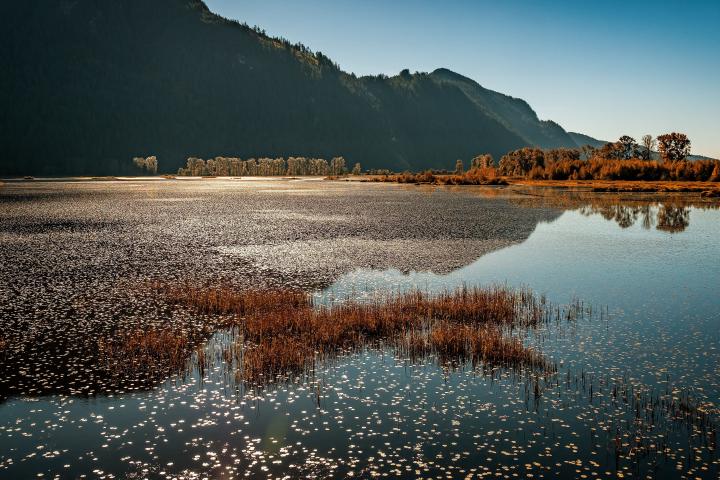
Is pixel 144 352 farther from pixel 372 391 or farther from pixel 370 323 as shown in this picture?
pixel 370 323

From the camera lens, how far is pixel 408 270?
34.7 metres

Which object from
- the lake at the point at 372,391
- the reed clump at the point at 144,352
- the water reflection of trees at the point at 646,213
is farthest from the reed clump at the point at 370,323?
the water reflection of trees at the point at 646,213

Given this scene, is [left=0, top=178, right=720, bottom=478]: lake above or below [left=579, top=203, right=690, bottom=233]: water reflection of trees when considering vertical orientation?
below

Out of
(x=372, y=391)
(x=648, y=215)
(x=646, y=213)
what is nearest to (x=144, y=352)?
(x=372, y=391)

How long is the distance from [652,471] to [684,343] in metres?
10.4

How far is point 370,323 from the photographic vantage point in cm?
2214

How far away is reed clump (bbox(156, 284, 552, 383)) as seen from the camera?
18656 millimetres

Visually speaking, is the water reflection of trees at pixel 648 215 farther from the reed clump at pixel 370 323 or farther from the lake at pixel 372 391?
the reed clump at pixel 370 323

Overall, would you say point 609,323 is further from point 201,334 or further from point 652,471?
point 201,334

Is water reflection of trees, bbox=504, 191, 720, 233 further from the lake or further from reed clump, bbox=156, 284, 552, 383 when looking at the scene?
reed clump, bbox=156, 284, 552, 383

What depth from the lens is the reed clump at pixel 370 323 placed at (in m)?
18.7

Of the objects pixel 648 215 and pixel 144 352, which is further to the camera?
pixel 648 215

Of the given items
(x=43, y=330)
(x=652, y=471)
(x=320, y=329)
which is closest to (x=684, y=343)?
(x=652, y=471)

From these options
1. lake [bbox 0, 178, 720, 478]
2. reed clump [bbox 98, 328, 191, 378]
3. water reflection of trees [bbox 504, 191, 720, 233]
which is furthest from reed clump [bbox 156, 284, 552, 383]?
water reflection of trees [bbox 504, 191, 720, 233]
